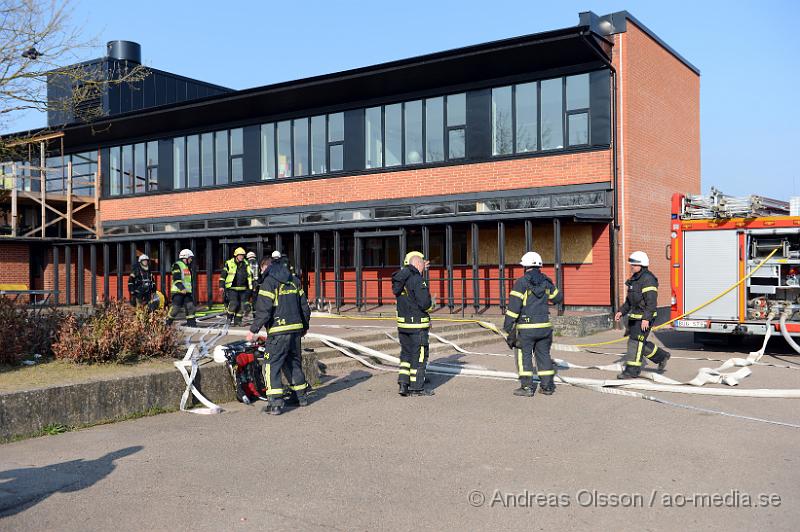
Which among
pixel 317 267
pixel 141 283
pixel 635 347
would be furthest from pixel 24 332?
pixel 317 267

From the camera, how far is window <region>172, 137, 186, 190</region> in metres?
28.1

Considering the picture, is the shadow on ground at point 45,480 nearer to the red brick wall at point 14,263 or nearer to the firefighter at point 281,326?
the firefighter at point 281,326

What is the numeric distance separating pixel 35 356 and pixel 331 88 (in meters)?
15.4

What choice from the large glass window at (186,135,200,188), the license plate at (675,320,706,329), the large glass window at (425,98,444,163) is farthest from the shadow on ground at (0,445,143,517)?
the large glass window at (186,135,200,188)

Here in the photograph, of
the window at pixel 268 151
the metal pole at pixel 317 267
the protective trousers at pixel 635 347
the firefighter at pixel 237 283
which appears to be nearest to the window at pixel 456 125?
the metal pole at pixel 317 267

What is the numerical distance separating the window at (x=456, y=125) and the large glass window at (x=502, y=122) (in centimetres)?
92

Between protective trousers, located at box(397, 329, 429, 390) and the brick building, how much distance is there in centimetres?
974

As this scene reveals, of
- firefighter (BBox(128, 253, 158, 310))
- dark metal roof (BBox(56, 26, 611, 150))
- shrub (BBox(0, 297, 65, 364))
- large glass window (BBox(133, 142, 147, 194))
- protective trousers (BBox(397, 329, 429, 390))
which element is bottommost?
protective trousers (BBox(397, 329, 429, 390))

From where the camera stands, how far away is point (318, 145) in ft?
81.8

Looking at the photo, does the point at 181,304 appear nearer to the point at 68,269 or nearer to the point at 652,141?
the point at 652,141

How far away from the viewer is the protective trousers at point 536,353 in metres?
10.1

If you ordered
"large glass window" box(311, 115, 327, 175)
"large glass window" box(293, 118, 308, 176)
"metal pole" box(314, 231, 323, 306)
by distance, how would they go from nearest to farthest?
"metal pole" box(314, 231, 323, 306)
"large glass window" box(311, 115, 327, 175)
"large glass window" box(293, 118, 308, 176)

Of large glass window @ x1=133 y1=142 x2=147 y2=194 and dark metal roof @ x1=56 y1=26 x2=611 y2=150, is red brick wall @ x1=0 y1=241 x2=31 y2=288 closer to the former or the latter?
dark metal roof @ x1=56 y1=26 x2=611 y2=150

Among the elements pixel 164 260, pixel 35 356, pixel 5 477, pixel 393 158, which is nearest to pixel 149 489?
pixel 5 477
